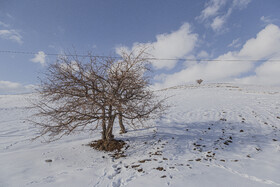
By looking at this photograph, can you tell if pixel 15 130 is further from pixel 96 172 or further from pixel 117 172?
pixel 117 172

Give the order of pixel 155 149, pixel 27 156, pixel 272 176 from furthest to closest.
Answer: pixel 155 149
pixel 27 156
pixel 272 176

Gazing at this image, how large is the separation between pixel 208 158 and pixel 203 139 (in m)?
1.86

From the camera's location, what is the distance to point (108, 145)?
6035 mm

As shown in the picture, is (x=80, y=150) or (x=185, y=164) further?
(x=80, y=150)

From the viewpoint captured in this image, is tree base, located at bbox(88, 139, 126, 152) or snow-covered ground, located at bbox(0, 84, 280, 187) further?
tree base, located at bbox(88, 139, 126, 152)

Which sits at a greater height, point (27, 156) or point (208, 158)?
point (27, 156)

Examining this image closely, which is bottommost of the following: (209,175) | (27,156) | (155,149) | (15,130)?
(209,175)

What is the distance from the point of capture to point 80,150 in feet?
19.2

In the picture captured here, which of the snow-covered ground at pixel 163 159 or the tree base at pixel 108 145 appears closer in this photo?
the snow-covered ground at pixel 163 159

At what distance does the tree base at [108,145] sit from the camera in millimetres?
5880

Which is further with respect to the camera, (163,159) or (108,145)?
(108,145)

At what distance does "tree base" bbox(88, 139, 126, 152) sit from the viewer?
5880 mm

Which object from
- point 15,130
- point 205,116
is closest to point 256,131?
point 205,116

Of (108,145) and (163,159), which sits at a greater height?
(108,145)
